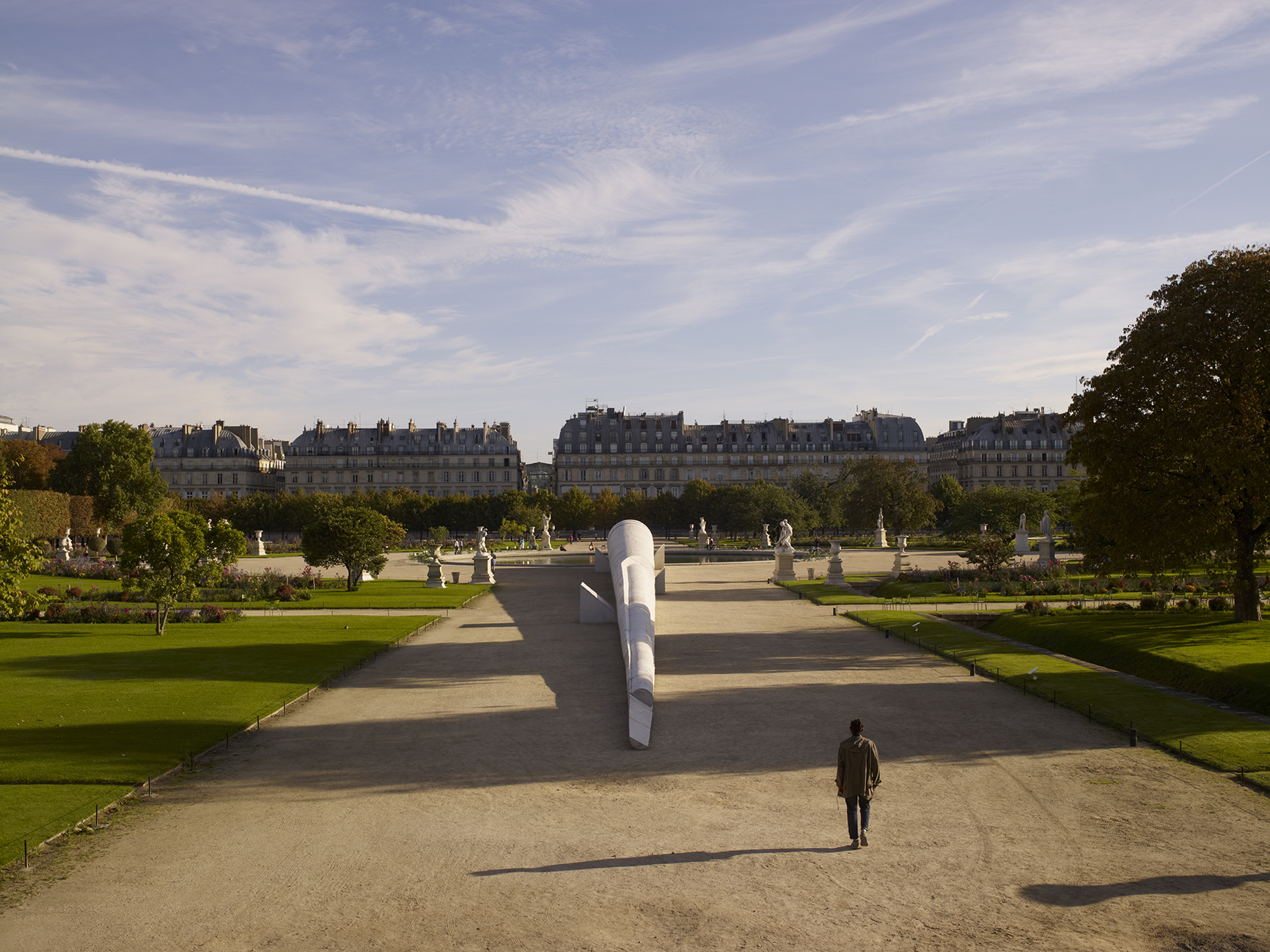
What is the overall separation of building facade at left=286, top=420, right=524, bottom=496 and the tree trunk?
113 meters

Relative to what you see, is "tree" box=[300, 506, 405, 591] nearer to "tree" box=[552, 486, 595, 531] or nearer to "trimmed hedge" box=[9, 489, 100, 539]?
"trimmed hedge" box=[9, 489, 100, 539]

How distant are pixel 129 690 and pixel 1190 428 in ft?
79.2

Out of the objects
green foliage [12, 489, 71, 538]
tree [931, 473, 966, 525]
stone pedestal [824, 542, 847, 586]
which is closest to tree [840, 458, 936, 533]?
tree [931, 473, 966, 525]

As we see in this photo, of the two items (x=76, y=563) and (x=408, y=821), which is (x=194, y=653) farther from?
(x=76, y=563)

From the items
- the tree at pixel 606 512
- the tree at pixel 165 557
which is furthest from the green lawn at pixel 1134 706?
the tree at pixel 606 512

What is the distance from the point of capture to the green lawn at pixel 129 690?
523 inches

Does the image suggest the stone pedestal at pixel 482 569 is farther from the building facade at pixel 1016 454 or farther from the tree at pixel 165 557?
the building facade at pixel 1016 454

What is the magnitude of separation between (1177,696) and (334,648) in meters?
19.1

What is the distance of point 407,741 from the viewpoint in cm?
1594

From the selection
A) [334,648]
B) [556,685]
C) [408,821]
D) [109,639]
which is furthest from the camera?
[109,639]

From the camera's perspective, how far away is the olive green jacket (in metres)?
11.0

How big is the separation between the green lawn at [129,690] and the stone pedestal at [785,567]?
2047 cm

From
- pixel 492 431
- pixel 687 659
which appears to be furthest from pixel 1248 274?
pixel 492 431

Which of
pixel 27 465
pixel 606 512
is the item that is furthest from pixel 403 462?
pixel 27 465
